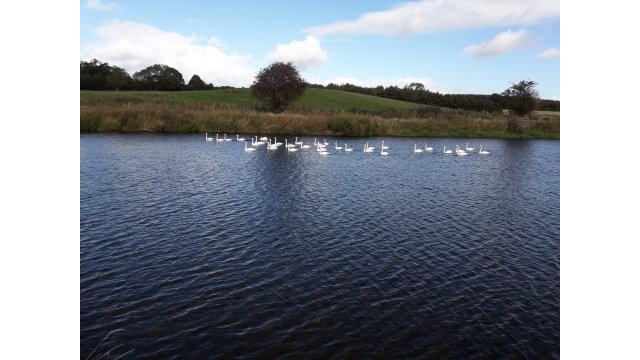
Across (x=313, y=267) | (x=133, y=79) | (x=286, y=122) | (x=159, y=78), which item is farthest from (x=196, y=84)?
(x=313, y=267)

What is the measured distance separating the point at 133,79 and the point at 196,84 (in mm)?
18606

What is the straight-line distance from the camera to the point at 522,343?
11820 mm

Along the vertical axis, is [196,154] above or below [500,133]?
below

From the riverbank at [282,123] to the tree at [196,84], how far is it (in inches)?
2351

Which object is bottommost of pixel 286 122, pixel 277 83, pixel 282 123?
pixel 282 123

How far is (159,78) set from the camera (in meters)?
121

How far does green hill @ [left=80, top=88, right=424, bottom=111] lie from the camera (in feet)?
307

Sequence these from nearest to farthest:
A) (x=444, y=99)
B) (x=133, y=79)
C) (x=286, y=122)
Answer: (x=286, y=122)
(x=133, y=79)
(x=444, y=99)

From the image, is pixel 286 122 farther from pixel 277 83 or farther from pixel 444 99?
pixel 444 99

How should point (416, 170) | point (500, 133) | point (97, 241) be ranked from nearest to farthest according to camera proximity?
1. point (97, 241)
2. point (416, 170)
3. point (500, 133)

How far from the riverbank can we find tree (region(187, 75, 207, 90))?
59727 mm

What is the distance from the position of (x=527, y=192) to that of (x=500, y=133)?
48.0 m
